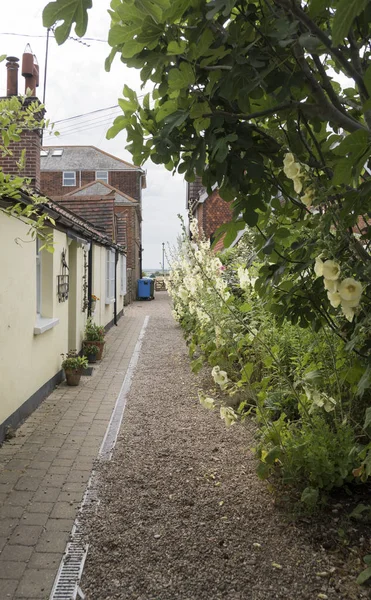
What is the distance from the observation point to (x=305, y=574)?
9.94ft

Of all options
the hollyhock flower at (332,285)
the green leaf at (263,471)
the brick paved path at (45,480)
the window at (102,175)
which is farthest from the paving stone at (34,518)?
the window at (102,175)

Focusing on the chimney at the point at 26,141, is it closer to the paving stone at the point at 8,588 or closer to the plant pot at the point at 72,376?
the plant pot at the point at 72,376

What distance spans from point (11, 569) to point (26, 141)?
858cm

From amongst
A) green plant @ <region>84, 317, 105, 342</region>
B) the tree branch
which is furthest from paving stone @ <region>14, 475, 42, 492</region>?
green plant @ <region>84, 317, 105, 342</region>

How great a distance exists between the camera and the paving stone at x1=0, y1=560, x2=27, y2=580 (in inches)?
124

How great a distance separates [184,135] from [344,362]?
2.24 m

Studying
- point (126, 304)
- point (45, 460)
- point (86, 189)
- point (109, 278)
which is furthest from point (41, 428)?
point (86, 189)

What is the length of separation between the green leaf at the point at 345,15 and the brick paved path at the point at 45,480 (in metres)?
3.01

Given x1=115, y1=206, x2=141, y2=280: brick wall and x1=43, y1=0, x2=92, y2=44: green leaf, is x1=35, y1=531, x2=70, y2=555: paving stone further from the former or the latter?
x1=115, y1=206, x2=141, y2=280: brick wall

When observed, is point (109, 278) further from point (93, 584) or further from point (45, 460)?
point (93, 584)

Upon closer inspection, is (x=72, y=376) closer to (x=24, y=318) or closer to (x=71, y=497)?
Answer: (x=24, y=318)

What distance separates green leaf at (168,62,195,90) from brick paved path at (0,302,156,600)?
8.79ft

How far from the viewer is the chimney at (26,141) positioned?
10133mm

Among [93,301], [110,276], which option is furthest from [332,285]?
[110,276]
